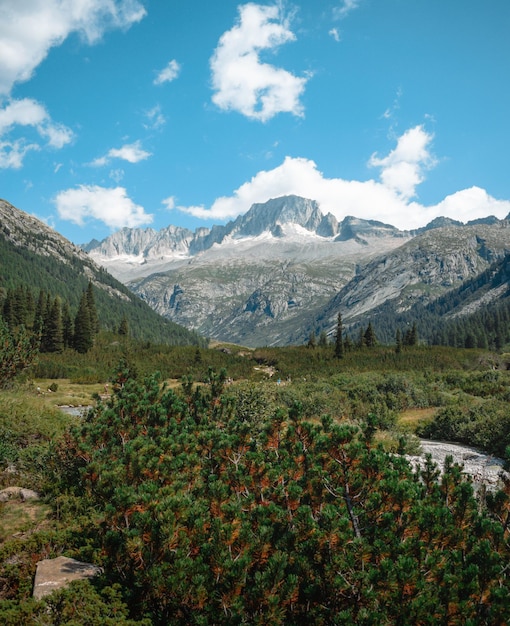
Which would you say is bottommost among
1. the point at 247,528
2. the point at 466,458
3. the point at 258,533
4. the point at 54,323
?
Answer: the point at 466,458

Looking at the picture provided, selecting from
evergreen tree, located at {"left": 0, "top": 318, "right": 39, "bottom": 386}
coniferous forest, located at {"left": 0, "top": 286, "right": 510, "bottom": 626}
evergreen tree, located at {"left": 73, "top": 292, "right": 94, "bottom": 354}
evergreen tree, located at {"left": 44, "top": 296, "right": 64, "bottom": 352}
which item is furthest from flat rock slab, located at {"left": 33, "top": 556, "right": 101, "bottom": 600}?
evergreen tree, located at {"left": 73, "top": 292, "right": 94, "bottom": 354}

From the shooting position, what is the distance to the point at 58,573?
32.0 ft

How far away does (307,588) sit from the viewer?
7637 millimetres

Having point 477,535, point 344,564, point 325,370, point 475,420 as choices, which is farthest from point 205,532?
point 325,370

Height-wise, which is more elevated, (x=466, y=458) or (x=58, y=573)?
(x=58, y=573)

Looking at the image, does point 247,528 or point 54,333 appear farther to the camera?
point 54,333

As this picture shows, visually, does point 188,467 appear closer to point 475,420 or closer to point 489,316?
point 475,420

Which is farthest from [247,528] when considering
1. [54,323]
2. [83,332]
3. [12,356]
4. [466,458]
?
[83,332]

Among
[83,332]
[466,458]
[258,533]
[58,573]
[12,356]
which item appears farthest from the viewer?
[83,332]

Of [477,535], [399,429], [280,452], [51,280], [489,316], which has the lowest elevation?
[399,429]

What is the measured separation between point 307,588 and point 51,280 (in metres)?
206

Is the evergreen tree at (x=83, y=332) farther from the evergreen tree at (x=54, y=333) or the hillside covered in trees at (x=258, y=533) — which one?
the hillside covered in trees at (x=258, y=533)

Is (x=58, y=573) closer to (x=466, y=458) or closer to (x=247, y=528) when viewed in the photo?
(x=247, y=528)

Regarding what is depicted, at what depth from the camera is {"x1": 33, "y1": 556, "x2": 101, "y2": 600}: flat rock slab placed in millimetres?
9211
